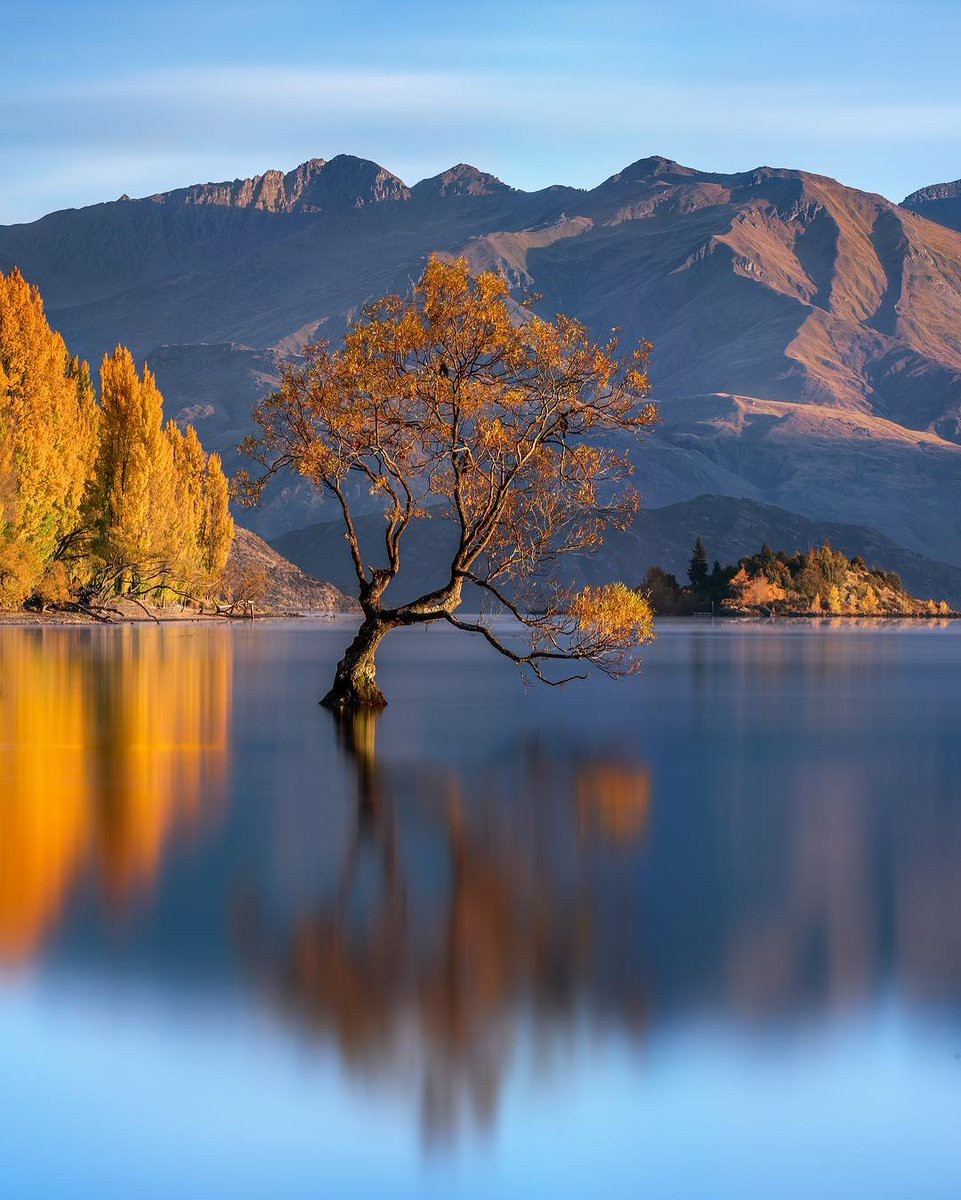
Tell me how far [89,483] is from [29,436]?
43.3 ft

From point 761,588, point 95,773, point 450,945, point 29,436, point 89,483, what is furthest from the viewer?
point 761,588

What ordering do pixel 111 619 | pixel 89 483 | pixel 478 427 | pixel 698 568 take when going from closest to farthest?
pixel 478 427
pixel 89 483
pixel 111 619
pixel 698 568

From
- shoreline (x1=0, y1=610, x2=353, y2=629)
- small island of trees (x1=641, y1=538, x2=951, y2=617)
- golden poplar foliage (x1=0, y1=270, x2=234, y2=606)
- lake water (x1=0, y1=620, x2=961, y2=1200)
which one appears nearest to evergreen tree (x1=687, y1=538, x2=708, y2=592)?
small island of trees (x1=641, y1=538, x2=951, y2=617)

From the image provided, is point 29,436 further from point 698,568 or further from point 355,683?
point 698,568

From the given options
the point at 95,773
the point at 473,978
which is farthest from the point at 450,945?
the point at 95,773

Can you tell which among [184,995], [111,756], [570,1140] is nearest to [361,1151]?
[570,1140]

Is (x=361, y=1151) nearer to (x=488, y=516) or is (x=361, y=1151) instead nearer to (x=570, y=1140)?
(x=570, y=1140)

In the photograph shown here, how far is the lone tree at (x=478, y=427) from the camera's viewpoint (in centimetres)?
3516

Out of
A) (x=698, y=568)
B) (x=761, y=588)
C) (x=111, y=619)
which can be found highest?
(x=698, y=568)

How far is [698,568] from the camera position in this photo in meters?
183

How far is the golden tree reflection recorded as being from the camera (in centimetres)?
1541

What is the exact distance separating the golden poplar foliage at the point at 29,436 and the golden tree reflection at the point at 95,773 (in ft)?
36.7

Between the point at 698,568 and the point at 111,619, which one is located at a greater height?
the point at 698,568

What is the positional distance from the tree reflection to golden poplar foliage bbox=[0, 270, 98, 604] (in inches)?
1842
